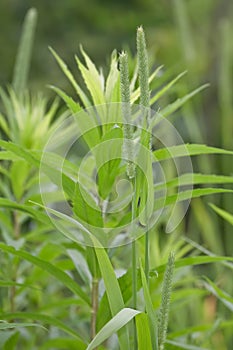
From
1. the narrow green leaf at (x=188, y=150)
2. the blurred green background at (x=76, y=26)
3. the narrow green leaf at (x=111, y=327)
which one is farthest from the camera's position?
the blurred green background at (x=76, y=26)

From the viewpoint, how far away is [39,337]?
2.76 ft

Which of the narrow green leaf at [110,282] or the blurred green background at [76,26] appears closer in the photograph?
the narrow green leaf at [110,282]

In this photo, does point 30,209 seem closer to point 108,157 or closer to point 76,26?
point 108,157

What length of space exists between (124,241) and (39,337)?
32 centimetres

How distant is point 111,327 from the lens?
37 centimetres

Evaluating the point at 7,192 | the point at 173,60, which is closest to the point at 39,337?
the point at 7,192

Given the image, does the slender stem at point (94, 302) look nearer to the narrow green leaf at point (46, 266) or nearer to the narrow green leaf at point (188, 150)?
the narrow green leaf at point (46, 266)

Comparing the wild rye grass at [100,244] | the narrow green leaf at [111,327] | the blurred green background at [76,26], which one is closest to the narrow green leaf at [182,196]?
the wild rye grass at [100,244]

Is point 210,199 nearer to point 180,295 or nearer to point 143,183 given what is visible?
point 180,295

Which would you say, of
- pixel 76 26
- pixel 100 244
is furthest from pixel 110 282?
pixel 76 26

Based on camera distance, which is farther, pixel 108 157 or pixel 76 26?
pixel 76 26

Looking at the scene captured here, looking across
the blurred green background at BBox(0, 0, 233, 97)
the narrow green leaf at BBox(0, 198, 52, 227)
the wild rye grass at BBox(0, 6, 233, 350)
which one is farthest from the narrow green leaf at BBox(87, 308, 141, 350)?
the blurred green background at BBox(0, 0, 233, 97)

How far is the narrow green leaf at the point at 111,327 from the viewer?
0.36m

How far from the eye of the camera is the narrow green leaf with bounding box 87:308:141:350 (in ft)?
1.20
